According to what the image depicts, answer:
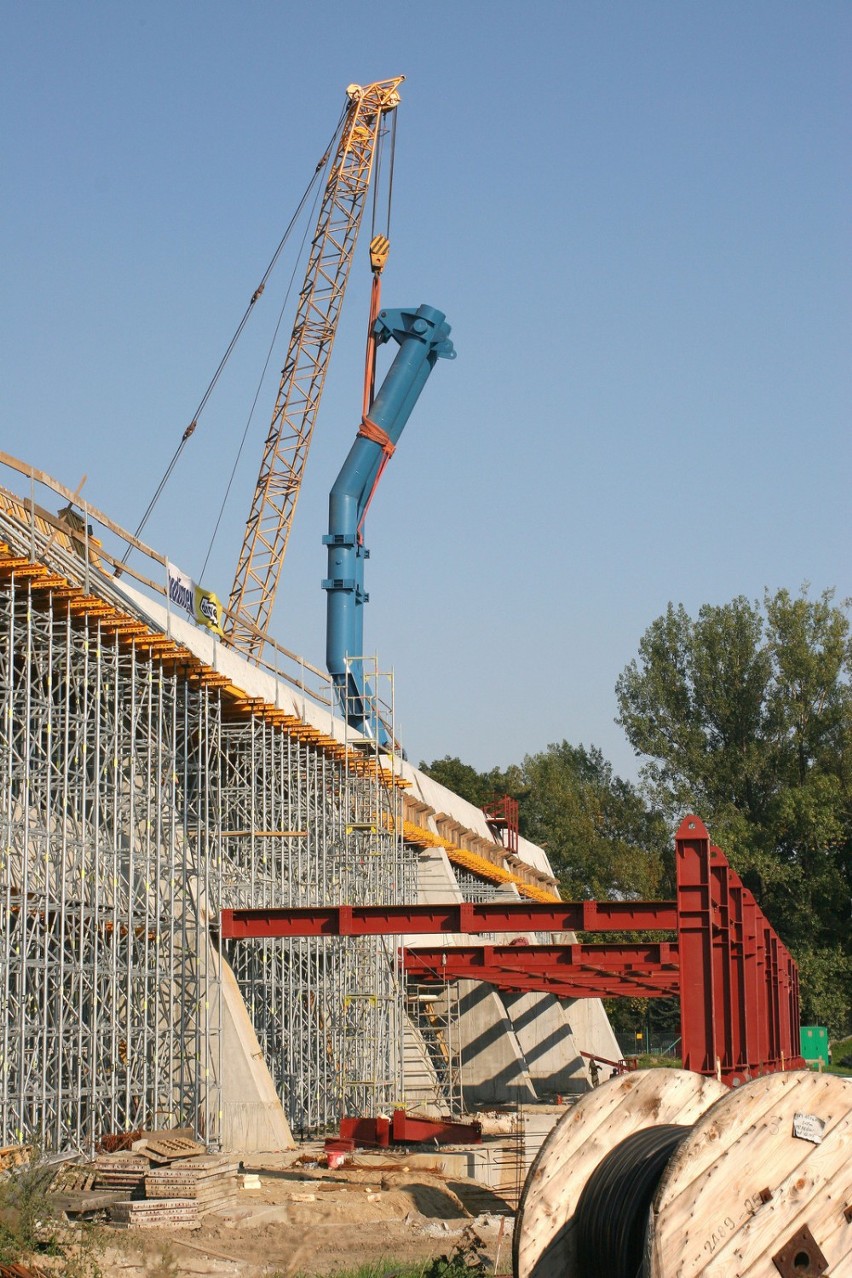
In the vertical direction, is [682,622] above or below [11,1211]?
above

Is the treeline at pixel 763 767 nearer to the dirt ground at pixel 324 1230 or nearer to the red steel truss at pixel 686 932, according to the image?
the red steel truss at pixel 686 932

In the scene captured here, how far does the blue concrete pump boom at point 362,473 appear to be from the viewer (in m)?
54.6

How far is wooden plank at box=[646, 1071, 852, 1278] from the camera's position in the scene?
29.5 ft

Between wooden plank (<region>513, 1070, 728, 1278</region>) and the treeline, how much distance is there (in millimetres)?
57932

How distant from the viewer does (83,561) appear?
2688 cm

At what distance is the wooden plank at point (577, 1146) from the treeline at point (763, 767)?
57932 millimetres

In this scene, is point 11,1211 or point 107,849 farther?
point 107,849

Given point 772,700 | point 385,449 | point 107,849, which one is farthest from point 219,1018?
point 772,700

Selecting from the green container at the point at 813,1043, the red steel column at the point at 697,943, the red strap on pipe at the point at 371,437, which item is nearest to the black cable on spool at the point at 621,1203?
the red steel column at the point at 697,943

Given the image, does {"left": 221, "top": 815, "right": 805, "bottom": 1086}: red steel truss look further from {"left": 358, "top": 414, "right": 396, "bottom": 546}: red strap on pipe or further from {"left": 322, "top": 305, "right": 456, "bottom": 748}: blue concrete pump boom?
{"left": 358, "top": 414, "right": 396, "bottom": 546}: red strap on pipe

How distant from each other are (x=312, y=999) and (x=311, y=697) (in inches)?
341

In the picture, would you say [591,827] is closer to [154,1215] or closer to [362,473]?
[362,473]

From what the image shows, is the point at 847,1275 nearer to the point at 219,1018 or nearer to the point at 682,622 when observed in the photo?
the point at 219,1018

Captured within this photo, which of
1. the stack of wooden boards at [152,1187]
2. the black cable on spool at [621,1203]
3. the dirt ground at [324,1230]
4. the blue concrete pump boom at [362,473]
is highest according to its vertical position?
the blue concrete pump boom at [362,473]
